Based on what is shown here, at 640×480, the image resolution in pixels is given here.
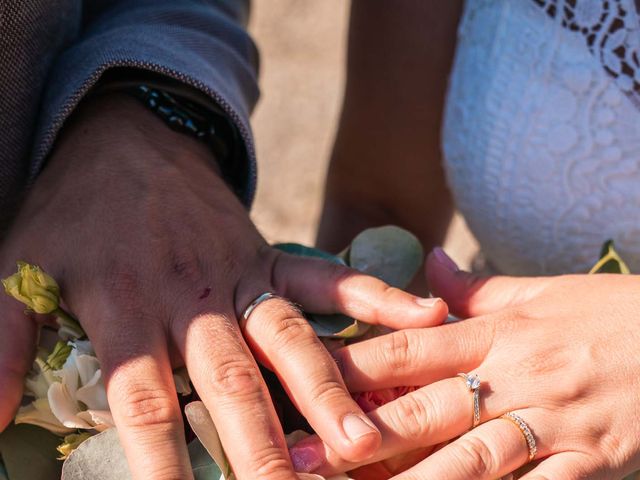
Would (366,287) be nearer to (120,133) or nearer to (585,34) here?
(120,133)

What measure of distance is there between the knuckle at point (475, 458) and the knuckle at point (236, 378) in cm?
21

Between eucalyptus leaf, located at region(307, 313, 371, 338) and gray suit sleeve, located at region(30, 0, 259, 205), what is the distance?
276 mm

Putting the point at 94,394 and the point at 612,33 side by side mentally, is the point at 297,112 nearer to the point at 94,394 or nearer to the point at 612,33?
the point at 612,33

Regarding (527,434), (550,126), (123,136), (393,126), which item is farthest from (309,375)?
(393,126)

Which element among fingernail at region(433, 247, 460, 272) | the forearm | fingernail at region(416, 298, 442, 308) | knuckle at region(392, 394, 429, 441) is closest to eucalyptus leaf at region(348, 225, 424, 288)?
fingernail at region(433, 247, 460, 272)

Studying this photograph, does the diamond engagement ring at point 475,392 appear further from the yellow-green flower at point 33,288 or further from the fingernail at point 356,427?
the yellow-green flower at point 33,288

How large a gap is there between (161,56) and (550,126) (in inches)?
24.0

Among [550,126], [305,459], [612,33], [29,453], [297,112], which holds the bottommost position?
[297,112]

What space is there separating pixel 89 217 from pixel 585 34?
762 millimetres

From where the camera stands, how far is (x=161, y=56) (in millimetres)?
974

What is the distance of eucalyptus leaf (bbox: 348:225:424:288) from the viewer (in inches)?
39.3

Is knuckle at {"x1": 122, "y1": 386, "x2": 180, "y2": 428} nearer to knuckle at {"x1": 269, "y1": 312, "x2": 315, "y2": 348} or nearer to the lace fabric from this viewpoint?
knuckle at {"x1": 269, "y1": 312, "x2": 315, "y2": 348}

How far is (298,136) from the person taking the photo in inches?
117

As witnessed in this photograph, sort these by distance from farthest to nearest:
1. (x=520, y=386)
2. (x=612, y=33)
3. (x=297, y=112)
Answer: (x=297, y=112), (x=612, y=33), (x=520, y=386)
